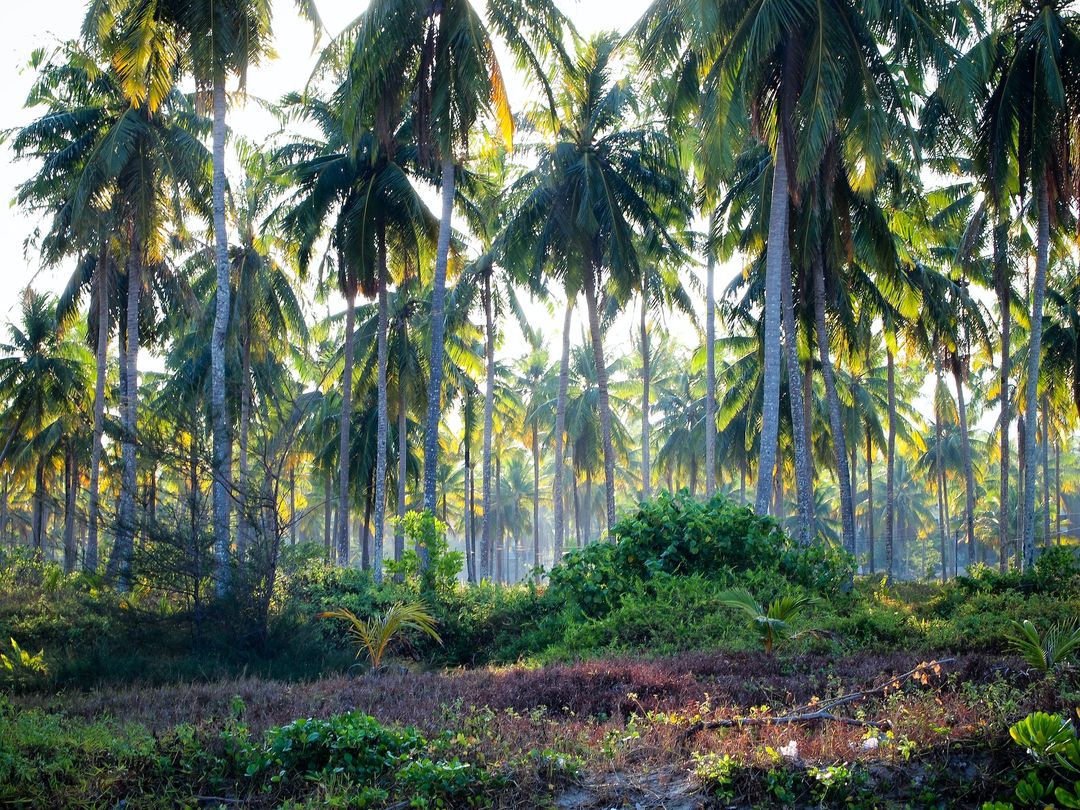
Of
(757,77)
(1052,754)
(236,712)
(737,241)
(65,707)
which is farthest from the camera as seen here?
(737,241)

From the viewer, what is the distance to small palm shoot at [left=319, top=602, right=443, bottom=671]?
1157 centimetres

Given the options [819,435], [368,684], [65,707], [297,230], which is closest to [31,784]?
[65,707]

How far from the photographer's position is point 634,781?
523 centimetres

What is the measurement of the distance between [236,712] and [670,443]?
34575 mm

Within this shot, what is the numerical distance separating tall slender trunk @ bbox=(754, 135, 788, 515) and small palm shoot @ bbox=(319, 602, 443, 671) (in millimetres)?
6150

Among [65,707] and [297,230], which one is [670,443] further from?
[65,707]

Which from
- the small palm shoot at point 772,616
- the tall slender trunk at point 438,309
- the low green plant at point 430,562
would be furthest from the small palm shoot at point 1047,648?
the tall slender trunk at point 438,309

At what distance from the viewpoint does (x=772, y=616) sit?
990 centimetres

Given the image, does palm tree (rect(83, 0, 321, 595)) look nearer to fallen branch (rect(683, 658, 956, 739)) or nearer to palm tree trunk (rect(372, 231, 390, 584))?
palm tree trunk (rect(372, 231, 390, 584))

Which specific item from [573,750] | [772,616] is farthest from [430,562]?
[573,750]

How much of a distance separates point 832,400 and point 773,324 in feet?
20.9

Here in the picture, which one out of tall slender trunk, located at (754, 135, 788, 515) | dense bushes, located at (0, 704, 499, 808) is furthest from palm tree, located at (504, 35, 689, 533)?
dense bushes, located at (0, 704, 499, 808)

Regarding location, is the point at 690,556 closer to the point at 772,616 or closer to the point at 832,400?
the point at 772,616

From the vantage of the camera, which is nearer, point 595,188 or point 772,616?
point 772,616
